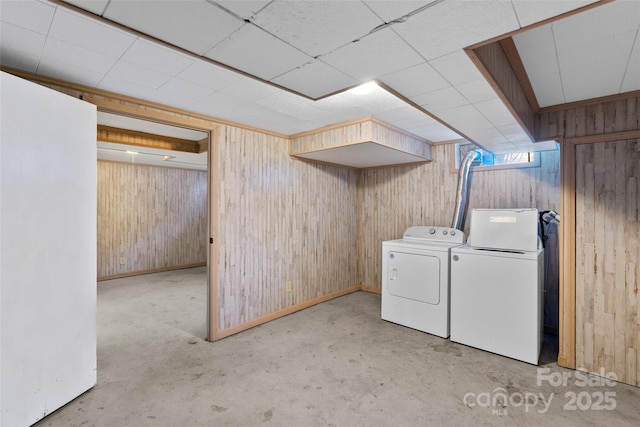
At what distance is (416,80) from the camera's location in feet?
5.83

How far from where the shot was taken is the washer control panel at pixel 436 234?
3459 millimetres

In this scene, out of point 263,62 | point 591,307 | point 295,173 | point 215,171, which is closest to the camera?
point 263,62

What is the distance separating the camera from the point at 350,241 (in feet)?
15.7

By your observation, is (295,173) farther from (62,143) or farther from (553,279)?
(553,279)

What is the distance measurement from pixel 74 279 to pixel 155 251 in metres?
4.56

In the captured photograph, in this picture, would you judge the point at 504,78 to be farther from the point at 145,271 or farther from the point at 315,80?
the point at 145,271

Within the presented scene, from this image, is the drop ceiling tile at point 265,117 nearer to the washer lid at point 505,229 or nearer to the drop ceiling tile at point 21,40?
the drop ceiling tile at point 21,40

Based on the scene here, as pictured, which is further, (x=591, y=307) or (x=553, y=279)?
(x=553, y=279)

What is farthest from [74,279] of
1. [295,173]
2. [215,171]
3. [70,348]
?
[295,173]

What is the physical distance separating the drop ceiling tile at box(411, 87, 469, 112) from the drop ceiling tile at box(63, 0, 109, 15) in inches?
68.1

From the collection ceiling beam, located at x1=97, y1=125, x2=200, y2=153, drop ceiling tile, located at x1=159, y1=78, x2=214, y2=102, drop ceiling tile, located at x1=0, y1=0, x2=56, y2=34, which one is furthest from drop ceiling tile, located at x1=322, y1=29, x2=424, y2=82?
ceiling beam, located at x1=97, y1=125, x2=200, y2=153

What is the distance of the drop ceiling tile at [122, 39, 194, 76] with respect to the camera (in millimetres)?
1652

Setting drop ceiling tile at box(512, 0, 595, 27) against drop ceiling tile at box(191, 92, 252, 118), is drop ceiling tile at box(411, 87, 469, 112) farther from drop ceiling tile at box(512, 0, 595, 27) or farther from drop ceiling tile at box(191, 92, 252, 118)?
drop ceiling tile at box(191, 92, 252, 118)

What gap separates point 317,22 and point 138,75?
1447 millimetres
